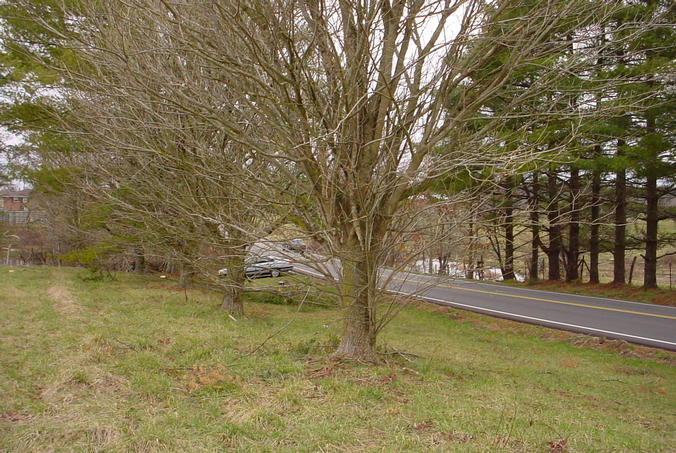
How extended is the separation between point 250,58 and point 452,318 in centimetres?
1036

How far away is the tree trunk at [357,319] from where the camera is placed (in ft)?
18.2

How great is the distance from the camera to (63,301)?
9.54m

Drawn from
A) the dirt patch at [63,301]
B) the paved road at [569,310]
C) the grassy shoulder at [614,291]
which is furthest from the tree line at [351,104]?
the grassy shoulder at [614,291]

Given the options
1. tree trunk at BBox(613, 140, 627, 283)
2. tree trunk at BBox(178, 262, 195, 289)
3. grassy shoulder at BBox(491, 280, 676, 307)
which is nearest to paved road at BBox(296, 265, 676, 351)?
grassy shoulder at BBox(491, 280, 676, 307)

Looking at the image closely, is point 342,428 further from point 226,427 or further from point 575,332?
point 575,332

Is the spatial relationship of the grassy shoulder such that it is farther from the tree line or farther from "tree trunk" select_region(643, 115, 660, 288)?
the tree line

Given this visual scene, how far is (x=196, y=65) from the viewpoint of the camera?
20.8ft

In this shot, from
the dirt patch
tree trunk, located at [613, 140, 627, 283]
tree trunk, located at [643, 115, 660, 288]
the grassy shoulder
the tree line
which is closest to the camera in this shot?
the tree line

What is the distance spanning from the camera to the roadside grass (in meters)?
3.46

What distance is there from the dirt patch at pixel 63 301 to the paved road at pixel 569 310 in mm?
4518

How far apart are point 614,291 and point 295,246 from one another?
15423mm

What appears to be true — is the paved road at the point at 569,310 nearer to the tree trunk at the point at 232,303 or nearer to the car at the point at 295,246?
the car at the point at 295,246

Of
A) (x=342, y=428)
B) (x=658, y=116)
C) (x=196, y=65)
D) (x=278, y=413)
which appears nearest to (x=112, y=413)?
(x=278, y=413)

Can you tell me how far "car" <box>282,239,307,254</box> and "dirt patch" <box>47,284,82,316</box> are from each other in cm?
529
